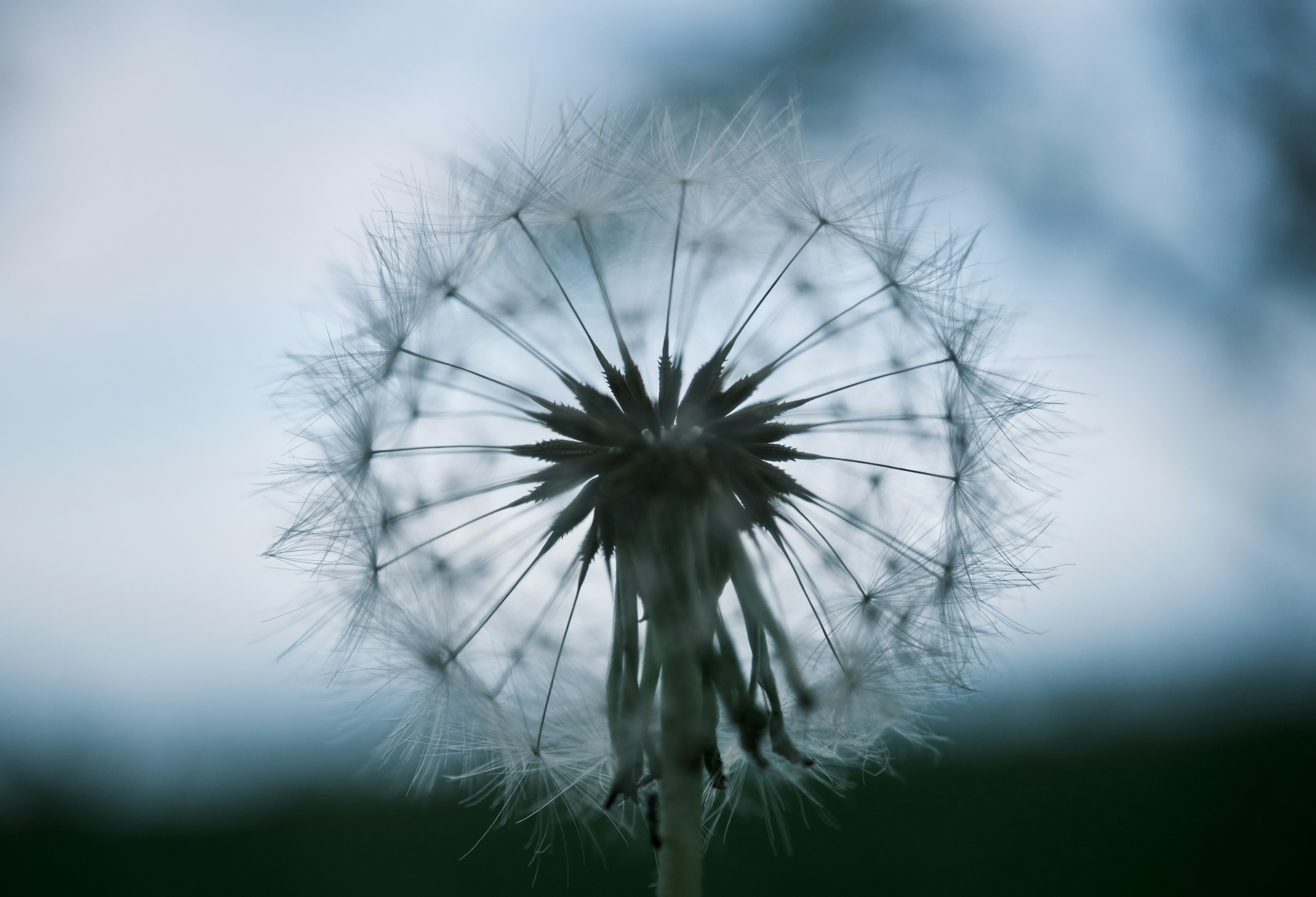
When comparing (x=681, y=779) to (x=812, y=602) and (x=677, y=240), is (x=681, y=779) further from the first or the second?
(x=677, y=240)

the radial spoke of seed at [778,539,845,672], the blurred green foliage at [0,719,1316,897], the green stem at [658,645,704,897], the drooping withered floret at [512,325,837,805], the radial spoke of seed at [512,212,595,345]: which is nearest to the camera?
the green stem at [658,645,704,897]

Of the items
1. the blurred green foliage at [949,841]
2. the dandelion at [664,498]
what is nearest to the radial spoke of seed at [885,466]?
the dandelion at [664,498]

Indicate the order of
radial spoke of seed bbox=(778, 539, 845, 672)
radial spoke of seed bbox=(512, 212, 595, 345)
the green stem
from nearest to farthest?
the green stem
radial spoke of seed bbox=(778, 539, 845, 672)
radial spoke of seed bbox=(512, 212, 595, 345)

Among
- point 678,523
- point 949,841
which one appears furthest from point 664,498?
point 949,841

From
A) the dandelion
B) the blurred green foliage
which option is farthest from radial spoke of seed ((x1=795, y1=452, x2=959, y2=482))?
the blurred green foliage

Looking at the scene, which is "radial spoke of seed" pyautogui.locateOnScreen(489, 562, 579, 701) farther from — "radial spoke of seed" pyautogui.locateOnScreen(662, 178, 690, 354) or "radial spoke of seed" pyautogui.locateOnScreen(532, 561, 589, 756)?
"radial spoke of seed" pyautogui.locateOnScreen(662, 178, 690, 354)

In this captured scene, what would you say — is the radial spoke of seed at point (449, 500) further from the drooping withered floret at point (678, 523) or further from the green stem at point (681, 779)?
the green stem at point (681, 779)

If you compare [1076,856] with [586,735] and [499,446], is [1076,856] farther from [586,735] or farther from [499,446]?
[499,446]
